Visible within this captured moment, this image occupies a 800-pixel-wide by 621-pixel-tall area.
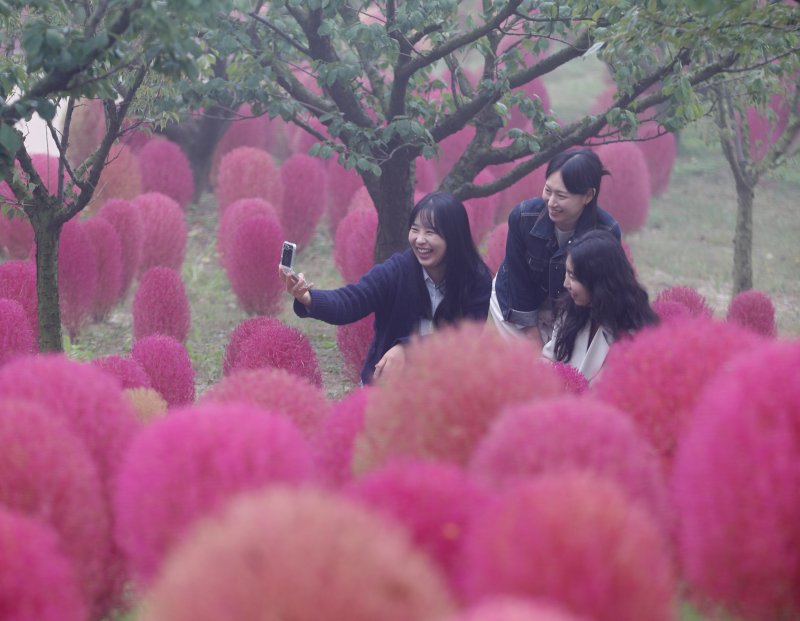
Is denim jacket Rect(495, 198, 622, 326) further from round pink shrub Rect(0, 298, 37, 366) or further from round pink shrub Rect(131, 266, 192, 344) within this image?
round pink shrub Rect(131, 266, 192, 344)

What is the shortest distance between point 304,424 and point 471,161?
3.67m

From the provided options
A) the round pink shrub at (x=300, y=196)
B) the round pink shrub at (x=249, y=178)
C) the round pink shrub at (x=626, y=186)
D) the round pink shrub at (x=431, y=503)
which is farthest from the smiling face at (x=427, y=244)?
the round pink shrub at (x=626, y=186)

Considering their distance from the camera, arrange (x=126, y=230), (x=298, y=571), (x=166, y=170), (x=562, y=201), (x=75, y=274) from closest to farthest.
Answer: (x=298, y=571)
(x=562, y=201)
(x=75, y=274)
(x=126, y=230)
(x=166, y=170)

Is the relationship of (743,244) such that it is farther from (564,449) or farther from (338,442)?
(564,449)

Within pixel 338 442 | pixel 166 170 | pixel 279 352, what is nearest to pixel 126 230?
pixel 166 170

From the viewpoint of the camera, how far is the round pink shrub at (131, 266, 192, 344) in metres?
5.32

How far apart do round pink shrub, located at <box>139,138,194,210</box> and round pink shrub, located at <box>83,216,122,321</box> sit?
8.73ft

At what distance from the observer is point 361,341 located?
16.8 feet

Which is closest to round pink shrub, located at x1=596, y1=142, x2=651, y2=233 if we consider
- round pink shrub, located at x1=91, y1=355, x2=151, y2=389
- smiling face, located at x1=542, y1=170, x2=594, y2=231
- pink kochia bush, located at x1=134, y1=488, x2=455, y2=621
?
smiling face, located at x1=542, y1=170, x2=594, y2=231

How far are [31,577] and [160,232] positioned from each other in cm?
604

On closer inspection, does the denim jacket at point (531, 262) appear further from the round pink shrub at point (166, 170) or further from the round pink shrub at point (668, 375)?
the round pink shrub at point (166, 170)

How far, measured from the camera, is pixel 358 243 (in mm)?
6105

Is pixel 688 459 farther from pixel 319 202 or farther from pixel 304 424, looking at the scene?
pixel 319 202

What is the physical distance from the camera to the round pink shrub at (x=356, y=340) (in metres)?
5.07
